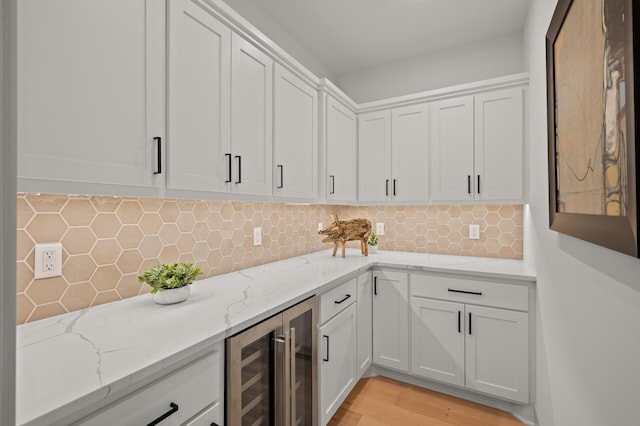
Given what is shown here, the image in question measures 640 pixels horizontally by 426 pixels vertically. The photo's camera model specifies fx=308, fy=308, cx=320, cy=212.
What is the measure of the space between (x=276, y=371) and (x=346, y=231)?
1.46 metres

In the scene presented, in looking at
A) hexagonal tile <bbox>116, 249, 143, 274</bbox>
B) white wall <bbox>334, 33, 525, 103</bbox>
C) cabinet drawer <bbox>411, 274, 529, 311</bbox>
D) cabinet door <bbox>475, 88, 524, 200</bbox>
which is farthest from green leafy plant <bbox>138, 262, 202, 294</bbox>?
white wall <bbox>334, 33, 525, 103</bbox>

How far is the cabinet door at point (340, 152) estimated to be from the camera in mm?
2498

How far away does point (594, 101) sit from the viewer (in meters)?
0.81

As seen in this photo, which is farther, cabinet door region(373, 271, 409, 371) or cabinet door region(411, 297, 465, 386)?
cabinet door region(373, 271, 409, 371)

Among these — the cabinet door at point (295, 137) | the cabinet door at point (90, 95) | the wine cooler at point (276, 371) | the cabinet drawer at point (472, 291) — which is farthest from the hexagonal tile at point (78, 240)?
the cabinet drawer at point (472, 291)

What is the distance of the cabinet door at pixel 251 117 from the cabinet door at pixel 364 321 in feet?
3.31

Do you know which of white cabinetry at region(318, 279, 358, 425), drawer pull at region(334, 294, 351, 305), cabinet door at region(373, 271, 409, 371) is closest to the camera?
white cabinetry at region(318, 279, 358, 425)

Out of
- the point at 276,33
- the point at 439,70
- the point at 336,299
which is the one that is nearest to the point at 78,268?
the point at 336,299

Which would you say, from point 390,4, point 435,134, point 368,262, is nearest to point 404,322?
point 368,262

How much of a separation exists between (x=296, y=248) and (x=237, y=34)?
1.63m

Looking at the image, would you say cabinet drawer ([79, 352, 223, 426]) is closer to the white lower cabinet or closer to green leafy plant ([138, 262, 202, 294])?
the white lower cabinet

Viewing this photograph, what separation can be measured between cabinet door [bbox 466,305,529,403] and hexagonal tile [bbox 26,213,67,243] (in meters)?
2.30

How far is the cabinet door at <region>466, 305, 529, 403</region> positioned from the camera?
195 centimetres
